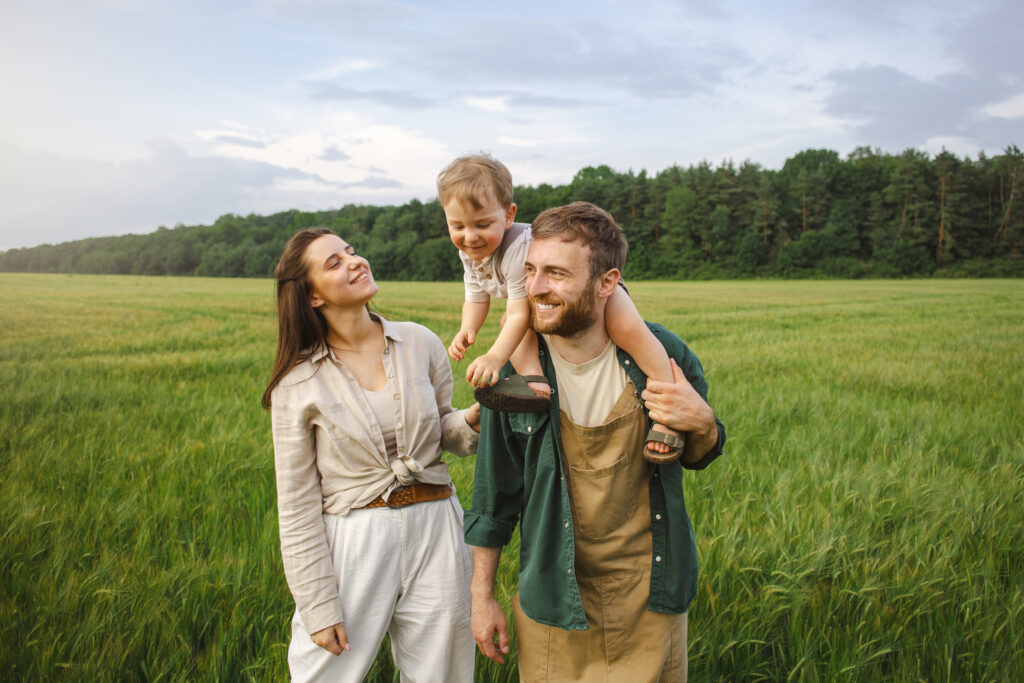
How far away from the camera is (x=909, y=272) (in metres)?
56.9

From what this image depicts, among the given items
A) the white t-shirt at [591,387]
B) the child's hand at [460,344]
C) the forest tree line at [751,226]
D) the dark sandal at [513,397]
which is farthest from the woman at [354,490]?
the forest tree line at [751,226]

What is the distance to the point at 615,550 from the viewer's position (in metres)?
1.88

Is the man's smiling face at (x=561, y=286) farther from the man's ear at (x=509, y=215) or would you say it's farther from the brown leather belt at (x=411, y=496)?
the man's ear at (x=509, y=215)

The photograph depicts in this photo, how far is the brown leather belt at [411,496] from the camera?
2113mm

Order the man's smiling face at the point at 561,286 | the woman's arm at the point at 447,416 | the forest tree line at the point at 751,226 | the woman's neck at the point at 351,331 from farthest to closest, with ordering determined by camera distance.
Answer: the forest tree line at the point at 751,226
the woman's arm at the point at 447,416
the woman's neck at the point at 351,331
the man's smiling face at the point at 561,286

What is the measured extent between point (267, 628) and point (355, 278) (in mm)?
1811

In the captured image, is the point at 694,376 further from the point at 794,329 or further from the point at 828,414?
the point at 794,329

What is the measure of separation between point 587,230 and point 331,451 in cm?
116

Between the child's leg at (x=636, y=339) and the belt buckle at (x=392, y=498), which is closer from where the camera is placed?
the child's leg at (x=636, y=339)

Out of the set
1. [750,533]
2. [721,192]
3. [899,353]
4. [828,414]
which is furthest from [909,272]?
[750,533]

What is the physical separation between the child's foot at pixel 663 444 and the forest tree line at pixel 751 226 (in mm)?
30871

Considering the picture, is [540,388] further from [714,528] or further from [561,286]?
[714,528]

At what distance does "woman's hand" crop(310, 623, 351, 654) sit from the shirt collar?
0.90m

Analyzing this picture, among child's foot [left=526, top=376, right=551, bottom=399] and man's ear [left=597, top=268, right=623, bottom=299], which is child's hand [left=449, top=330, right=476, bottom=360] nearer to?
child's foot [left=526, top=376, right=551, bottom=399]
